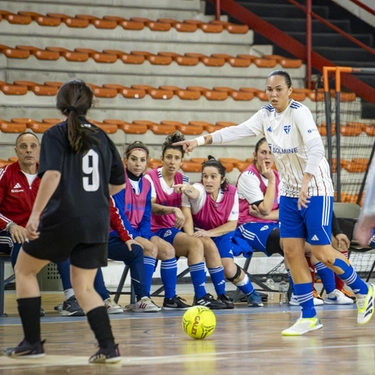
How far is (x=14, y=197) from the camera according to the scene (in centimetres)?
705

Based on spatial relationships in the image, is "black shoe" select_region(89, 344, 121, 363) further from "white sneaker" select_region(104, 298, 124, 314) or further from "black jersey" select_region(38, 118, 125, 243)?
"white sneaker" select_region(104, 298, 124, 314)

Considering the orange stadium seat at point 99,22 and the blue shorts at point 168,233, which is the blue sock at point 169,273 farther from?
the orange stadium seat at point 99,22

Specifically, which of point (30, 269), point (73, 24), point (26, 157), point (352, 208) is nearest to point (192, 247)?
point (26, 157)

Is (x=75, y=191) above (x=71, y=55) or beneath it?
beneath

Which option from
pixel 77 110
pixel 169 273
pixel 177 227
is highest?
pixel 77 110

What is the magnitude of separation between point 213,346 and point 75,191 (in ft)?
4.55

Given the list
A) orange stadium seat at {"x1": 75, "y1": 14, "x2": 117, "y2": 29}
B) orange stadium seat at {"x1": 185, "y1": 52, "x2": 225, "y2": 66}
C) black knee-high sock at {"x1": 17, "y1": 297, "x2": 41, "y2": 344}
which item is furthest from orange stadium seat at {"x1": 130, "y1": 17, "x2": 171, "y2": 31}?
black knee-high sock at {"x1": 17, "y1": 297, "x2": 41, "y2": 344}

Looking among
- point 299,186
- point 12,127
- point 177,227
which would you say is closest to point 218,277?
point 177,227

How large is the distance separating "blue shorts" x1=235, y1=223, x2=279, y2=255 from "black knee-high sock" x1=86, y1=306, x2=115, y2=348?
375 cm

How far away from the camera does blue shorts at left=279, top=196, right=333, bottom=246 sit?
5.71 m

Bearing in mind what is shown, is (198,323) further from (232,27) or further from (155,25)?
(232,27)

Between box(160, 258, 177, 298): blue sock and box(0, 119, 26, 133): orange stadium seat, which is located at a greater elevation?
box(0, 119, 26, 133): orange stadium seat

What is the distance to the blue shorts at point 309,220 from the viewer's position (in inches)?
225

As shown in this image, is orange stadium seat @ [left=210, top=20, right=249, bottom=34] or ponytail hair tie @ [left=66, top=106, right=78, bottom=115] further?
orange stadium seat @ [left=210, top=20, right=249, bottom=34]
